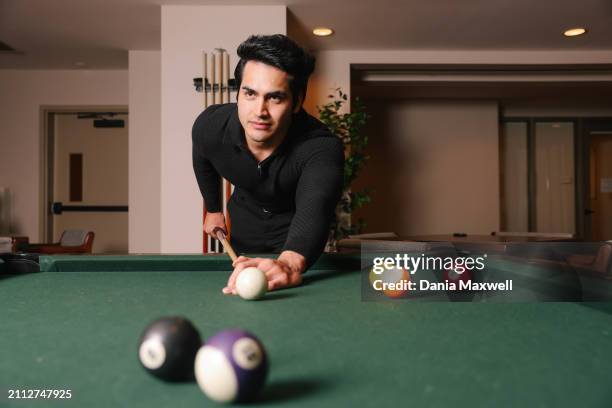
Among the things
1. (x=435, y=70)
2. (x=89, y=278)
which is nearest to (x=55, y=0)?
(x=89, y=278)

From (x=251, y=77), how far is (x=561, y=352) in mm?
1282

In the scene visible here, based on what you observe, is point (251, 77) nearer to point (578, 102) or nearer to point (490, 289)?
point (490, 289)

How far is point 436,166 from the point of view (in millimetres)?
6508

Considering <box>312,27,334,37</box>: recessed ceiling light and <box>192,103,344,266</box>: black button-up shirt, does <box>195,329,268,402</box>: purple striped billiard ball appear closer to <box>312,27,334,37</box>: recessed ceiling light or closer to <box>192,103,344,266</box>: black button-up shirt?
<box>192,103,344,266</box>: black button-up shirt

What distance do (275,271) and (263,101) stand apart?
26.5 inches

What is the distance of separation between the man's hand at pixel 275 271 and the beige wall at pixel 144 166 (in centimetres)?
395

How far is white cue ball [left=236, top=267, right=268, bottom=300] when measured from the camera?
106 centimetres

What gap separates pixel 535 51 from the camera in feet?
15.8

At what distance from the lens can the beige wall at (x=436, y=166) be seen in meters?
6.47

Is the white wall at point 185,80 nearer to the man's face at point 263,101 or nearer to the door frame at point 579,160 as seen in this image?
the man's face at point 263,101

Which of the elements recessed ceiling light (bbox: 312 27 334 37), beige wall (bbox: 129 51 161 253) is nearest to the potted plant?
recessed ceiling light (bbox: 312 27 334 37)

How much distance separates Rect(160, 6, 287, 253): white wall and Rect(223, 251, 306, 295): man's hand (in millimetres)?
2664

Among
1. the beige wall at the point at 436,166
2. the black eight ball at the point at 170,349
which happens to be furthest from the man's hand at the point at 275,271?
the beige wall at the point at 436,166

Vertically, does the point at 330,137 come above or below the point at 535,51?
below
